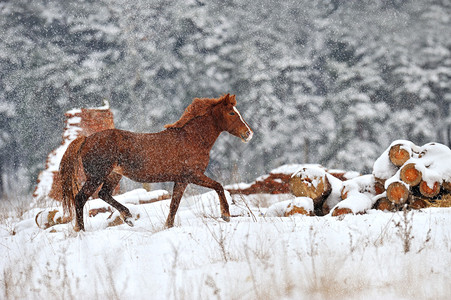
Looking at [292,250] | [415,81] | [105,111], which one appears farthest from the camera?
[415,81]

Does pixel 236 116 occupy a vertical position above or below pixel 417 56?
below

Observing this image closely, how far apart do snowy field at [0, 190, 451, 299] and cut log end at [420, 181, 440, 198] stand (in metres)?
1.68

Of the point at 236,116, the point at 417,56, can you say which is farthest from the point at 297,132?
the point at 236,116

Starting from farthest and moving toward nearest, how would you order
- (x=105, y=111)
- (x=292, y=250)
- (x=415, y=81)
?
(x=415, y=81) < (x=105, y=111) < (x=292, y=250)

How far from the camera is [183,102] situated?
656 inches

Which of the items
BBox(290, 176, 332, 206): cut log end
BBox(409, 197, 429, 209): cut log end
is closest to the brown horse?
BBox(290, 176, 332, 206): cut log end

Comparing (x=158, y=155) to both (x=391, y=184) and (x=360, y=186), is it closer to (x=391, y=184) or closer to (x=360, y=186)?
(x=391, y=184)

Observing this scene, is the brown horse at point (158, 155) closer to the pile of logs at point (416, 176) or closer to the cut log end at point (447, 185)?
the pile of logs at point (416, 176)

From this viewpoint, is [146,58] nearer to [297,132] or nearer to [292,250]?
[297,132]

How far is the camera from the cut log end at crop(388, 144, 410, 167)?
6107 millimetres

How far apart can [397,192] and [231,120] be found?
8.54 ft

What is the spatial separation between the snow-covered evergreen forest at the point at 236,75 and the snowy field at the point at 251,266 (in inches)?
481

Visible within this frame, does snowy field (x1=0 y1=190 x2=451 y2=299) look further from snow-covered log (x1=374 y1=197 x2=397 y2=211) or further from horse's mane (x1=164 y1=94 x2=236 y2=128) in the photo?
snow-covered log (x1=374 y1=197 x2=397 y2=211)

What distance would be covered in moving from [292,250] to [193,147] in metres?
1.85
